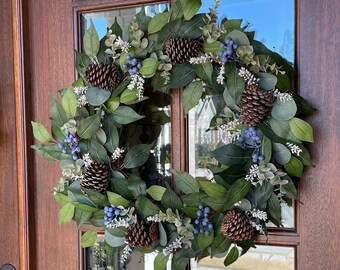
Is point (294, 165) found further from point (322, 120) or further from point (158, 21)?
point (158, 21)

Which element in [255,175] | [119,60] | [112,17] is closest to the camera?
[255,175]

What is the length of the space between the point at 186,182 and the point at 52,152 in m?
0.31

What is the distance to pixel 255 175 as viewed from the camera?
2.51 feet

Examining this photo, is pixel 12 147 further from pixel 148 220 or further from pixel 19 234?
pixel 148 220

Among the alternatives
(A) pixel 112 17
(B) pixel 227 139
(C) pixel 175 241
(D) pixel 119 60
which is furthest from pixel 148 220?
(A) pixel 112 17

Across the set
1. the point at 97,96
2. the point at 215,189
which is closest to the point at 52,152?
the point at 97,96

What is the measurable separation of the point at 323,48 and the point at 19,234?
84 centimetres

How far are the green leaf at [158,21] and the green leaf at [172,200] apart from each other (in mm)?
325

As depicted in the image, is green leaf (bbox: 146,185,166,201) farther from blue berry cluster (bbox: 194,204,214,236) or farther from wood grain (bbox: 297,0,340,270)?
wood grain (bbox: 297,0,340,270)

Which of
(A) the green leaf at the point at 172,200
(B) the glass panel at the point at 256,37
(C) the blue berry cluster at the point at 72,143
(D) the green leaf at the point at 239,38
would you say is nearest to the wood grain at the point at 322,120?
(B) the glass panel at the point at 256,37

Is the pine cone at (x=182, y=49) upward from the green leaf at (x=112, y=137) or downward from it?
upward

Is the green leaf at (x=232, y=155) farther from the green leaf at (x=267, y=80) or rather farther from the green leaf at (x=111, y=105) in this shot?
the green leaf at (x=111, y=105)

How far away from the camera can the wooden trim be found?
104 centimetres

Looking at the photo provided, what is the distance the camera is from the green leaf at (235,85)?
2.48ft
